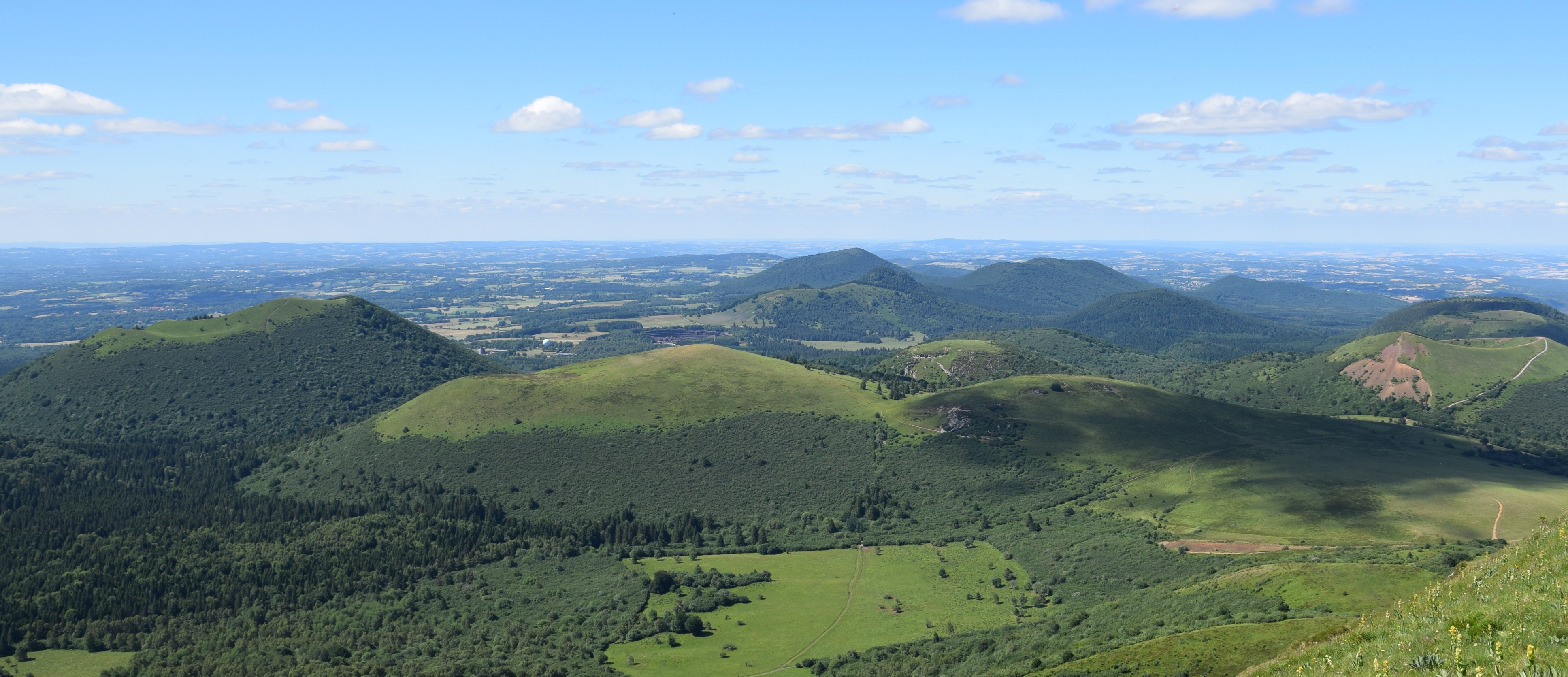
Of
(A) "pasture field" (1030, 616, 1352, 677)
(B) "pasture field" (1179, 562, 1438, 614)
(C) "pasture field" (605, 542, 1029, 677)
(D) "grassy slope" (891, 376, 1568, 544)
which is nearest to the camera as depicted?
(A) "pasture field" (1030, 616, 1352, 677)

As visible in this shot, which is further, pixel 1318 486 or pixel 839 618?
pixel 1318 486

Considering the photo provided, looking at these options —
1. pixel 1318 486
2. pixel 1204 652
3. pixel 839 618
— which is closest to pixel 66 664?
pixel 839 618

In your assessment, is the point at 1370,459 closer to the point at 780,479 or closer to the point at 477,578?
the point at 780,479

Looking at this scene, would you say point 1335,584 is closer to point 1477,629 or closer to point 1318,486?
point 1477,629

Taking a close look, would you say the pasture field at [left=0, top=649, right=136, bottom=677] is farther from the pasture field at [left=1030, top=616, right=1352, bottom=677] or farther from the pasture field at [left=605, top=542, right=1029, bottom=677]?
the pasture field at [left=1030, top=616, right=1352, bottom=677]

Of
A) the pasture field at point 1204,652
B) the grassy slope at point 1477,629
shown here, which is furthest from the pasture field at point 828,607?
the grassy slope at point 1477,629

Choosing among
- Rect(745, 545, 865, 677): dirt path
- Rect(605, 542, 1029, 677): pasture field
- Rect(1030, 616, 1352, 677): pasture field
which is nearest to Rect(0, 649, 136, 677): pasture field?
Rect(605, 542, 1029, 677): pasture field

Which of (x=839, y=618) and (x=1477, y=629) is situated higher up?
(x=1477, y=629)
